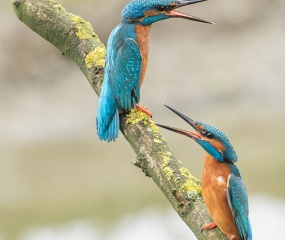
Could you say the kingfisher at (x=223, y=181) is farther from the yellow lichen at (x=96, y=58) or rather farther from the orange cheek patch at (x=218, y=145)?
the yellow lichen at (x=96, y=58)

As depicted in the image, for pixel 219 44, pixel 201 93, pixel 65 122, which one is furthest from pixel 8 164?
pixel 219 44

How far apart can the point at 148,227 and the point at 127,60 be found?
5.11 meters

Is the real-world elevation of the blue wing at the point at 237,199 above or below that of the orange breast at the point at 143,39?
below

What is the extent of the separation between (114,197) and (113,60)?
5.62m

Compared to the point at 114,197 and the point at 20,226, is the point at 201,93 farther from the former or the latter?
the point at 20,226

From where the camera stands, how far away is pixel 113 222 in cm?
957

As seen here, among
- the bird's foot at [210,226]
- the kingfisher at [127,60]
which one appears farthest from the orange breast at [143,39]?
the bird's foot at [210,226]

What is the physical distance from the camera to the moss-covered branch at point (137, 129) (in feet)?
12.3

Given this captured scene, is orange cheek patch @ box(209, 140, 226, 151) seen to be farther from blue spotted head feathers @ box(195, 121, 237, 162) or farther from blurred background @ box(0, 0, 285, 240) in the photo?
blurred background @ box(0, 0, 285, 240)

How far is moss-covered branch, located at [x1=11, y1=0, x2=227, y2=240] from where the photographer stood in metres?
3.75

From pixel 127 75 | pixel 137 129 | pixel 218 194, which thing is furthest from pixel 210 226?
pixel 127 75

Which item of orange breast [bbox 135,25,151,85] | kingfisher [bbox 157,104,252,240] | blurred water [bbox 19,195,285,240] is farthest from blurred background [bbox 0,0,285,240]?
kingfisher [bbox 157,104,252,240]

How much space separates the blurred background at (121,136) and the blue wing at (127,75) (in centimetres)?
476

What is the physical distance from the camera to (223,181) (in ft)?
13.1
